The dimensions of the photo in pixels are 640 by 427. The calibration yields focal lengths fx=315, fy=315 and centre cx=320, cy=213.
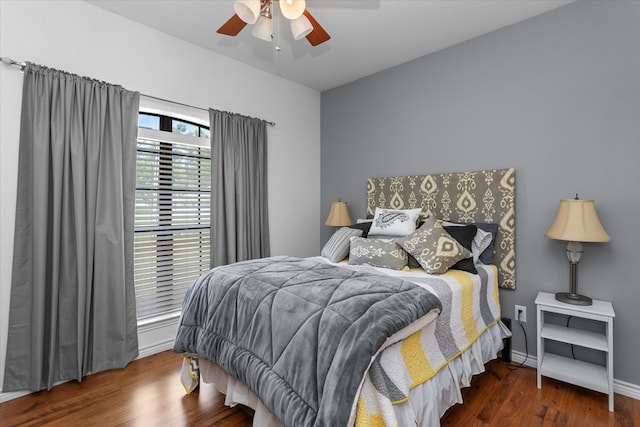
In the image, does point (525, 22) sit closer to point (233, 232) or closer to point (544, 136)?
point (544, 136)

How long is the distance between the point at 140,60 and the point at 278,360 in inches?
108

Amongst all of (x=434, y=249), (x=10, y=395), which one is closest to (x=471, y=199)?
(x=434, y=249)

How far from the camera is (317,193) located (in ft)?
14.1

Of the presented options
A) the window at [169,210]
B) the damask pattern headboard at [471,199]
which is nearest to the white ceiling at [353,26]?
the window at [169,210]

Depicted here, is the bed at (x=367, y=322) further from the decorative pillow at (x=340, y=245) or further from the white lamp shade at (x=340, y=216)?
the white lamp shade at (x=340, y=216)

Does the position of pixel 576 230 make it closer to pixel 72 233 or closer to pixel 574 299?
pixel 574 299

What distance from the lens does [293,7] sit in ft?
5.89

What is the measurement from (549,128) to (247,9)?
2.41m

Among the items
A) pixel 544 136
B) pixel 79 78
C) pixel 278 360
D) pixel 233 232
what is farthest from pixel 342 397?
pixel 79 78

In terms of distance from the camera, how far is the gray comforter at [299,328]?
1.26 metres

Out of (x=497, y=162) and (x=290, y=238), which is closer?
(x=497, y=162)

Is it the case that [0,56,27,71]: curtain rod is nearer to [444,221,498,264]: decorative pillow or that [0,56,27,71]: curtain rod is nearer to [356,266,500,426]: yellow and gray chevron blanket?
[356,266,500,426]: yellow and gray chevron blanket

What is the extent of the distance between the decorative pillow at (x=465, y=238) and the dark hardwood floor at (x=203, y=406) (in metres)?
0.82

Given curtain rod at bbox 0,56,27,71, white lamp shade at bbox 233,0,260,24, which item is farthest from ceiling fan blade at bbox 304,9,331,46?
curtain rod at bbox 0,56,27,71
